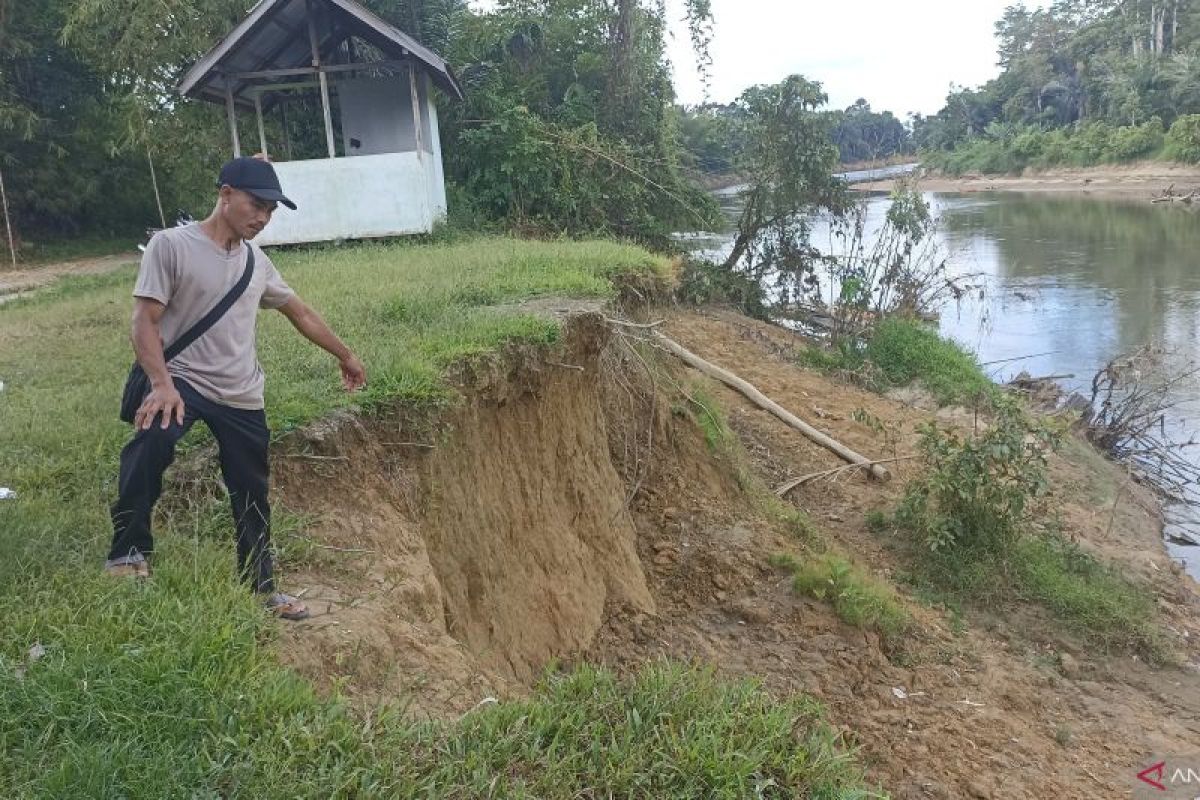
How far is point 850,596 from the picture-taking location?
639cm

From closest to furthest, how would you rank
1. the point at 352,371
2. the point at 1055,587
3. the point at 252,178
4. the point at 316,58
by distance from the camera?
the point at 252,178 < the point at 352,371 < the point at 1055,587 < the point at 316,58

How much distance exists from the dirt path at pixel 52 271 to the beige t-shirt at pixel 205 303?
39.1 ft

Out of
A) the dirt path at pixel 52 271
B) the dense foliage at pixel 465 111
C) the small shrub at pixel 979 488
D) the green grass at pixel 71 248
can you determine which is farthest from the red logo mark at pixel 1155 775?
the green grass at pixel 71 248

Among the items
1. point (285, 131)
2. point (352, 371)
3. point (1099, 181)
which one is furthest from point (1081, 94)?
point (352, 371)

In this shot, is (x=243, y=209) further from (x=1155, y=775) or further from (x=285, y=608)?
(x=1155, y=775)

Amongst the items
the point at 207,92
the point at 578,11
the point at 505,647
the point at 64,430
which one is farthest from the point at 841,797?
the point at 578,11

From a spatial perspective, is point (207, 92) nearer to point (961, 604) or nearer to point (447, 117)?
point (447, 117)

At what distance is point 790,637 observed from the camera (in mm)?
6082

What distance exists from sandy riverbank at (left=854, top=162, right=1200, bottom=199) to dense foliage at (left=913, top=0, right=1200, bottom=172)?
23.6 inches

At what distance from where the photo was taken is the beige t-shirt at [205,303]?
10.1 ft

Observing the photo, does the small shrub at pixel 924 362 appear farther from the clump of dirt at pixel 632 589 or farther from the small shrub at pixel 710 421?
the small shrub at pixel 710 421

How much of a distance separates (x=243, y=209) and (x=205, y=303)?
346mm

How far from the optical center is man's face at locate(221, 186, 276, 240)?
316 centimetres

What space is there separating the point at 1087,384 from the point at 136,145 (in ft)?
57.6
